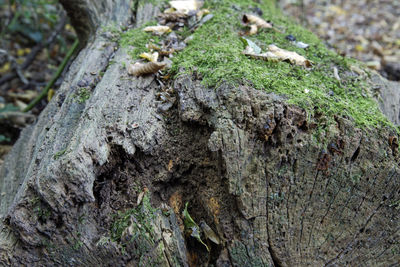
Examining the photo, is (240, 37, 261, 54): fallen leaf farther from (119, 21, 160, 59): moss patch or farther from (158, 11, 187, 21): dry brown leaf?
(158, 11, 187, 21): dry brown leaf

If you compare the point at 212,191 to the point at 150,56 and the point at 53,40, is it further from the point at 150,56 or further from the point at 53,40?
the point at 53,40

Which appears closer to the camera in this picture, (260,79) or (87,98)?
(260,79)

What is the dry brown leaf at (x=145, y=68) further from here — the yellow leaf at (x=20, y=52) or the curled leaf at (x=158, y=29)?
the yellow leaf at (x=20, y=52)

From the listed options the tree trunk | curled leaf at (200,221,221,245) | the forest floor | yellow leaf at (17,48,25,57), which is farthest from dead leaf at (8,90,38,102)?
the forest floor

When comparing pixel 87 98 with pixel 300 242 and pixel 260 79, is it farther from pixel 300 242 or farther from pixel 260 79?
pixel 300 242

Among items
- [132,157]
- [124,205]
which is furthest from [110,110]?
[124,205]

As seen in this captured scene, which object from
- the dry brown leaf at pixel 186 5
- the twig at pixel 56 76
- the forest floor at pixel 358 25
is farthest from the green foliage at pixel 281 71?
the forest floor at pixel 358 25
